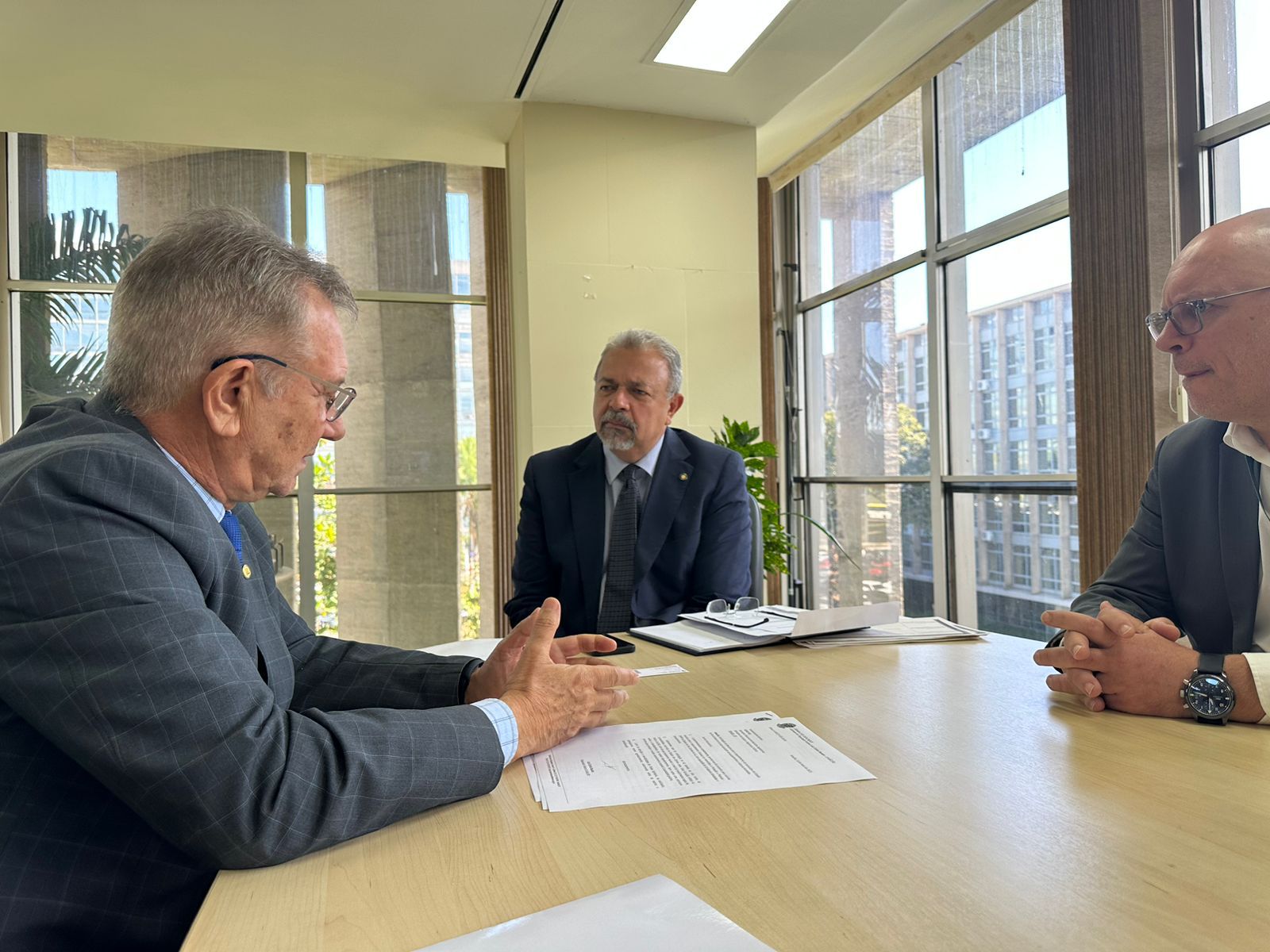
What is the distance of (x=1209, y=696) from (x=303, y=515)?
204 inches

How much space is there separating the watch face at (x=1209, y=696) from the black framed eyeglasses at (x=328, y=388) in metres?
1.30

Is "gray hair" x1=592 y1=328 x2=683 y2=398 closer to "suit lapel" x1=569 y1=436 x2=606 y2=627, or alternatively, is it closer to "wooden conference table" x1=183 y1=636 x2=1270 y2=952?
"suit lapel" x1=569 y1=436 x2=606 y2=627

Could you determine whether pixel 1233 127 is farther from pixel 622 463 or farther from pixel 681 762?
pixel 681 762

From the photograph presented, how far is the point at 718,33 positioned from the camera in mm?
3824

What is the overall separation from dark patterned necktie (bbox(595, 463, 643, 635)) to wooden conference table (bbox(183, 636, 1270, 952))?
5.33 feet

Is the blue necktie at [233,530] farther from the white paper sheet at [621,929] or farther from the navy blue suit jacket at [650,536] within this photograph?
the navy blue suit jacket at [650,536]

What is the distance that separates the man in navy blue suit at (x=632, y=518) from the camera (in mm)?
2832

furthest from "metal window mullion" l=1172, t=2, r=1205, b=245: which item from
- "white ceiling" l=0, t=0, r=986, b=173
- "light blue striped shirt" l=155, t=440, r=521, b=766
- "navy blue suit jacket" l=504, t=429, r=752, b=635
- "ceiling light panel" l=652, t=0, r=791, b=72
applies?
"light blue striped shirt" l=155, t=440, r=521, b=766

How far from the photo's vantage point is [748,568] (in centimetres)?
290

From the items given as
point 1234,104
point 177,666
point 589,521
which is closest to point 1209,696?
point 177,666

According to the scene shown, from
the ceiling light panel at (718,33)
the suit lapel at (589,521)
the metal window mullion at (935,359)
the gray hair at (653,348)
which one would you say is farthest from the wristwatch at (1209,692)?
the metal window mullion at (935,359)

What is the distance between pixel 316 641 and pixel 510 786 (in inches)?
27.7

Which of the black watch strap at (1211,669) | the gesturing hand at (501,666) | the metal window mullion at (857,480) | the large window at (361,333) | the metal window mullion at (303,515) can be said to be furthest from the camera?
the metal window mullion at (303,515)

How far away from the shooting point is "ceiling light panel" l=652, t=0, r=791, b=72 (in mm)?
3619
